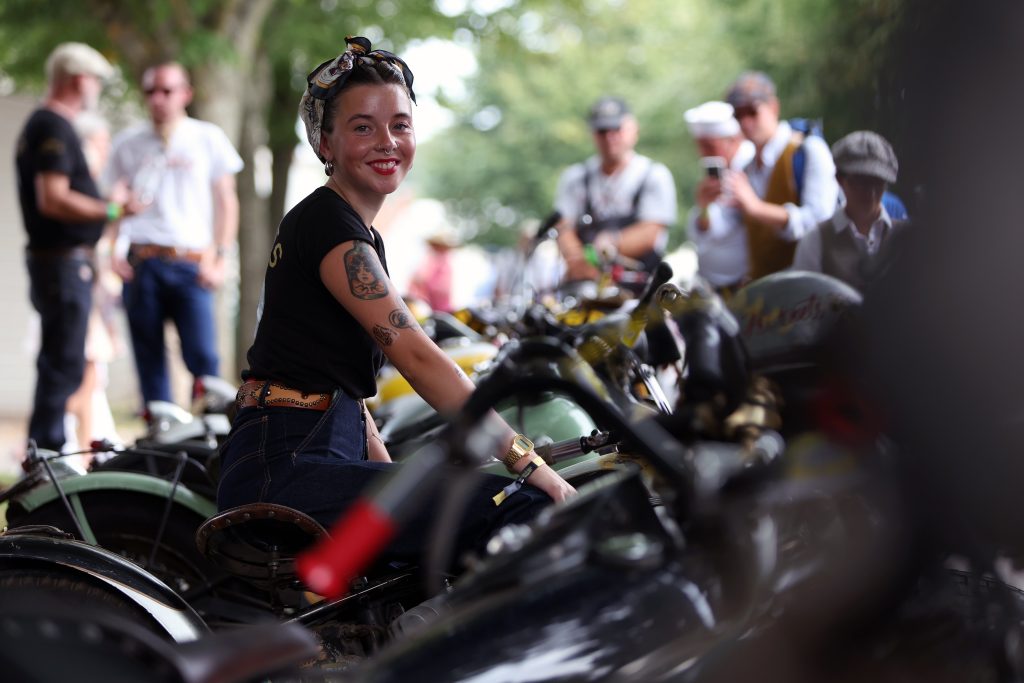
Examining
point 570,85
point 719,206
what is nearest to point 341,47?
point 719,206

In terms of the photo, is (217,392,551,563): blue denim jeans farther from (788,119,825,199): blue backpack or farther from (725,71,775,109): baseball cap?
(725,71,775,109): baseball cap

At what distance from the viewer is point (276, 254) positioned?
2.86m

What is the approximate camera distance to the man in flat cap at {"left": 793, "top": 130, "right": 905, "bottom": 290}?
84.4 inches

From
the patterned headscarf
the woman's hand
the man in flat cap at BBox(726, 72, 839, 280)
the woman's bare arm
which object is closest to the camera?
the woman's hand

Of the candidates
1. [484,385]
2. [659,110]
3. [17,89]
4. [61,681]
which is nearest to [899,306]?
[484,385]

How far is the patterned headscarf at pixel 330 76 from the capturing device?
2953 mm

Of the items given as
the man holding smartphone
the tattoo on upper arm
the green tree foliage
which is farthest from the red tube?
the green tree foliage

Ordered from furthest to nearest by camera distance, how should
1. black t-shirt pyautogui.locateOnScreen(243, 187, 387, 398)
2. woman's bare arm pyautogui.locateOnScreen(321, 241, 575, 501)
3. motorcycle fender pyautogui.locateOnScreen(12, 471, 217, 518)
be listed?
motorcycle fender pyautogui.locateOnScreen(12, 471, 217, 518) → black t-shirt pyautogui.locateOnScreen(243, 187, 387, 398) → woman's bare arm pyautogui.locateOnScreen(321, 241, 575, 501)

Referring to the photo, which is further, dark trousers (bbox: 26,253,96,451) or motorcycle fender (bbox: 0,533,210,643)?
dark trousers (bbox: 26,253,96,451)

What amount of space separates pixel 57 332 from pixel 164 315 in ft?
1.93

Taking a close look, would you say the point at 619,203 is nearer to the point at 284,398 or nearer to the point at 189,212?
the point at 189,212

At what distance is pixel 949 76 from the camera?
1819mm

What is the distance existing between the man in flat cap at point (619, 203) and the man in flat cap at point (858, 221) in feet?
11.7

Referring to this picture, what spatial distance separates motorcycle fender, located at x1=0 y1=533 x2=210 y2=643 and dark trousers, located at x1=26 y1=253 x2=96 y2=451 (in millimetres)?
3988
